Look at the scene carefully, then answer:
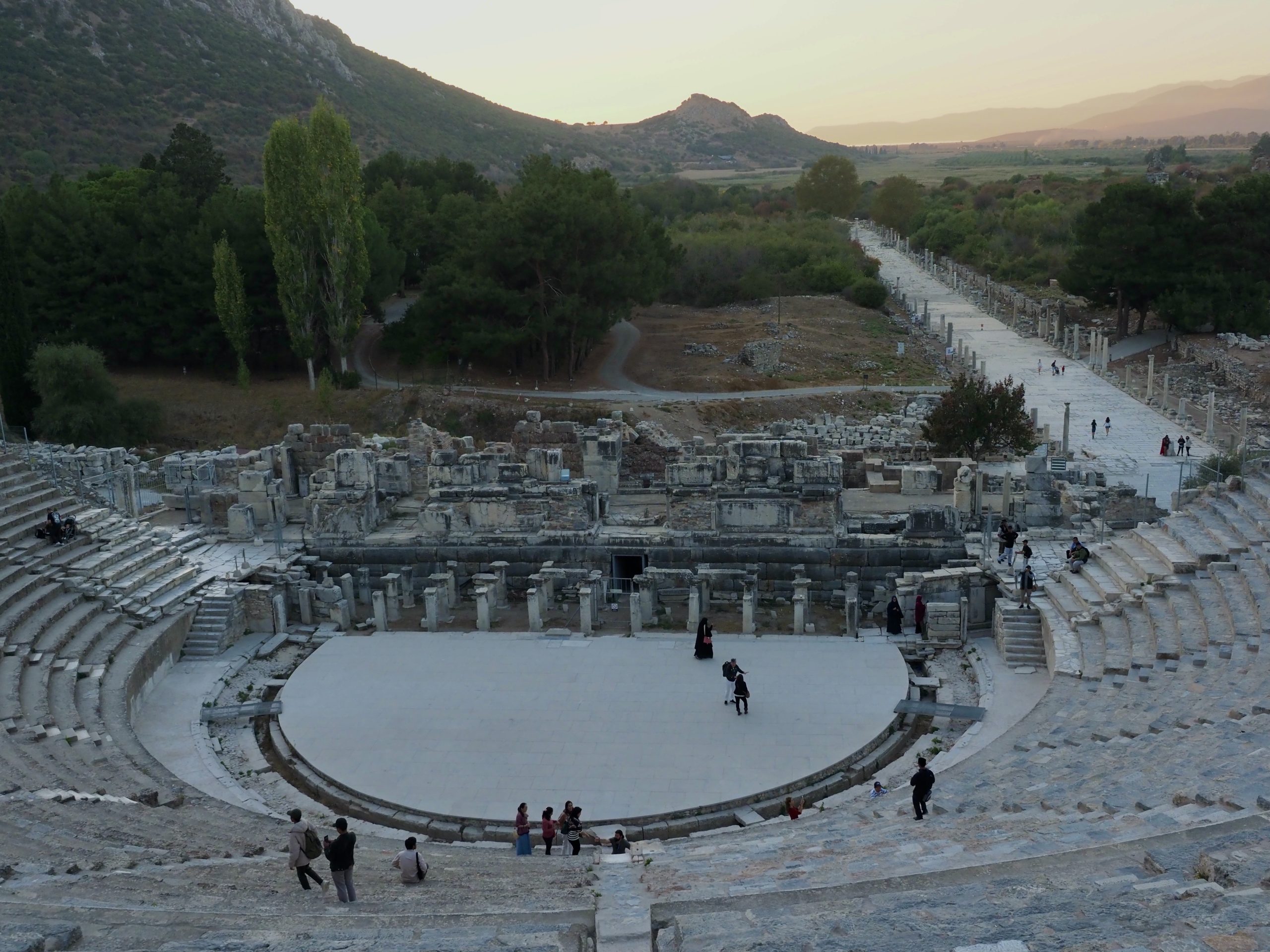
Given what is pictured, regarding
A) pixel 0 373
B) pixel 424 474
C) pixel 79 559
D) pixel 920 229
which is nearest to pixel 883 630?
pixel 424 474

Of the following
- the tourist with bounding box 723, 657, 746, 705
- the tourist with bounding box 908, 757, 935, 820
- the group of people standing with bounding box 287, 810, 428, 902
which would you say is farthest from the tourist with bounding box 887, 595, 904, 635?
the group of people standing with bounding box 287, 810, 428, 902

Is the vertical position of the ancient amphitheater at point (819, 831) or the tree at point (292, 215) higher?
the tree at point (292, 215)

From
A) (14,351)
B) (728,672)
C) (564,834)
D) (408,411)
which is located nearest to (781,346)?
(408,411)

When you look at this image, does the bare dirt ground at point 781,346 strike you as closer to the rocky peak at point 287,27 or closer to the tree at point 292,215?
the tree at point 292,215

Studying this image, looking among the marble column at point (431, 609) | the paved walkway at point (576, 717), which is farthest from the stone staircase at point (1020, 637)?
the marble column at point (431, 609)

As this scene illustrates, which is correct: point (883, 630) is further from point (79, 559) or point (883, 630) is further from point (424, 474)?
point (79, 559)

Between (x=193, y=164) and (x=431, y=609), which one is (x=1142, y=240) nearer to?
(x=431, y=609)

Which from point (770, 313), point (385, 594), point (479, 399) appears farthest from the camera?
point (770, 313)
